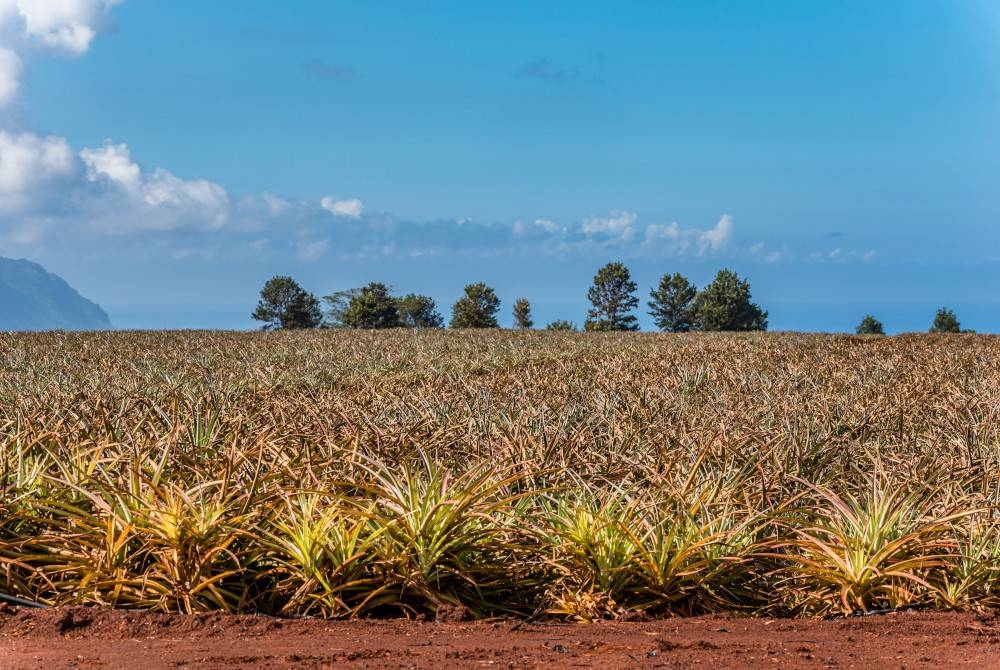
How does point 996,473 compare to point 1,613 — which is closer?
point 1,613

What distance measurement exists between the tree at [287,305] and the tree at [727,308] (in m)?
27.4

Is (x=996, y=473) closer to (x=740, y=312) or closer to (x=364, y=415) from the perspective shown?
(x=364, y=415)

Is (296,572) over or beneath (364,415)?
beneath

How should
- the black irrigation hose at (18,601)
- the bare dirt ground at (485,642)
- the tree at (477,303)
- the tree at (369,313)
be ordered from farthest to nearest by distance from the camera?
the tree at (477,303) < the tree at (369,313) < the black irrigation hose at (18,601) < the bare dirt ground at (485,642)

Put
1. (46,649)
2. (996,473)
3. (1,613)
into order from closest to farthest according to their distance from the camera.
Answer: (46,649) < (1,613) < (996,473)

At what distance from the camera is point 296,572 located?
11.2 feet

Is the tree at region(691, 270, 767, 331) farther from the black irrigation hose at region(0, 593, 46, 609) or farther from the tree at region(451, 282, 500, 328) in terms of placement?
the black irrigation hose at region(0, 593, 46, 609)

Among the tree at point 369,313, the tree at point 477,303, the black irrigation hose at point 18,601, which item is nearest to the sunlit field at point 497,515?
the black irrigation hose at point 18,601

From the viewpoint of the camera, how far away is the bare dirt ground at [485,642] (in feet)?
8.88

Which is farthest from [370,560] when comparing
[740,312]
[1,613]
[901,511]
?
[740,312]

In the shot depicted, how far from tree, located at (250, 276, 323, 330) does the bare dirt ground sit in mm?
55596

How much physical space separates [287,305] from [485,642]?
59.3 metres

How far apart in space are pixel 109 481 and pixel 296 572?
3.28ft

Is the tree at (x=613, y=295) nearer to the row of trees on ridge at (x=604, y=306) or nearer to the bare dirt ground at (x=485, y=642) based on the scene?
the row of trees on ridge at (x=604, y=306)
